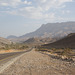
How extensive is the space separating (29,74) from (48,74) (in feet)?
4.12

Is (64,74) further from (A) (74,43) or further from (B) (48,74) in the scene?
(A) (74,43)

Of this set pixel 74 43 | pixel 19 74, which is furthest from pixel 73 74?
pixel 74 43

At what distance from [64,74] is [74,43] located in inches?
2807

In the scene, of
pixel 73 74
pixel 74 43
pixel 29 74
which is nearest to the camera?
pixel 73 74

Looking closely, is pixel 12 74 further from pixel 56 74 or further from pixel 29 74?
pixel 56 74

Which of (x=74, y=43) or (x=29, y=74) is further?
(x=74, y=43)

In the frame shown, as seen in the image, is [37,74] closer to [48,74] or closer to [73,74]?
[48,74]

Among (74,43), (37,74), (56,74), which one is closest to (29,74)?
(37,74)

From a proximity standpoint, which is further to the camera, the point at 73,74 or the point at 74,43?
the point at 74,43

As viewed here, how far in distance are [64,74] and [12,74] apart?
3396mm

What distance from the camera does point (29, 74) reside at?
321 inches

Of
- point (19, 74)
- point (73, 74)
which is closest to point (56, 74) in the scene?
point (73, 74)

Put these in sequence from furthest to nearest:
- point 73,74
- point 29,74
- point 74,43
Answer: point 74,43 → point 29,74 → point 73,74

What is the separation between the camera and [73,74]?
7.64 m
